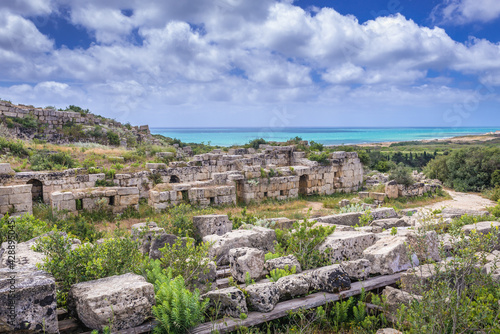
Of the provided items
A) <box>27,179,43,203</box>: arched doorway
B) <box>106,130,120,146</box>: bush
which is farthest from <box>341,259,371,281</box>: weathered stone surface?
<box>106,130,120,146</box>: bush

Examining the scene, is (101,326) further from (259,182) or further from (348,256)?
(259,182)

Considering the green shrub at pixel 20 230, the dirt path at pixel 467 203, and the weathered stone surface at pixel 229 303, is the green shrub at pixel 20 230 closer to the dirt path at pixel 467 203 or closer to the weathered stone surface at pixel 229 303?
the weathered stone surface at pixel 229 303

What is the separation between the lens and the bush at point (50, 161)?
15.8m

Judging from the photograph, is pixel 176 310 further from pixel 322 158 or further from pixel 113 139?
pixel 113 139

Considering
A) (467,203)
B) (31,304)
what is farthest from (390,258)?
(467,203)

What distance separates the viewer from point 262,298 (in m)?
4.36

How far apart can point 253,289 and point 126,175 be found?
42.1 ft

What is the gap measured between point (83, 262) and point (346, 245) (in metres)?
4.28

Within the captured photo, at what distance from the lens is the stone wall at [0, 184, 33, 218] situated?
36.2 feet

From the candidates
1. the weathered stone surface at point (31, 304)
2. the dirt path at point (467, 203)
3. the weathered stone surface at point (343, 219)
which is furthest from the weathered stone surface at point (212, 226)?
the dirt path at point (467, 203)

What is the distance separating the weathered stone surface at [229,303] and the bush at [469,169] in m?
24.2

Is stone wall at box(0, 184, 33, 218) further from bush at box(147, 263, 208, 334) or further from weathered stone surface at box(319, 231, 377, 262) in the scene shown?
weathered stone surface at box(319, 231, 377, 262)

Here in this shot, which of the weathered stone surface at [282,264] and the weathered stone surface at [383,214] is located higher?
the weathered stone surface at [282,264]

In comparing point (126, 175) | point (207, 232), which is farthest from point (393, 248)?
point (126, 175)
